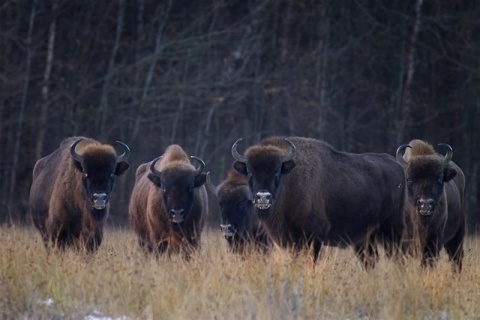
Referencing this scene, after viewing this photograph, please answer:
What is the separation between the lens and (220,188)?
1491 centimetres

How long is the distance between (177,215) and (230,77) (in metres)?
18.2

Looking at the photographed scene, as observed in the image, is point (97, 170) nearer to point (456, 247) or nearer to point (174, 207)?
point (174, 207)

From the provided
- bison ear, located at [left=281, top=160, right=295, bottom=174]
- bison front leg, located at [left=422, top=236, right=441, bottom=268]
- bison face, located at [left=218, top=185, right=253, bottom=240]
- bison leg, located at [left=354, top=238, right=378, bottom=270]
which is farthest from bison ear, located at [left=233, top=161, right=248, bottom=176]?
bison front leg, located at [left=422, top=236, right=441, bottom=268]

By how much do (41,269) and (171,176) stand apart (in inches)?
149

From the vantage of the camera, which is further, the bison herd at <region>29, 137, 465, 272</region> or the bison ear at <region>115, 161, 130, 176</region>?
the bison ear at <region>115, 161, 130, 176</region>

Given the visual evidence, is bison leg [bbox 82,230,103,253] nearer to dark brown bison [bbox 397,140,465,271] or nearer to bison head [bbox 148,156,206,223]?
bison head [bbox 148,156,206,223]

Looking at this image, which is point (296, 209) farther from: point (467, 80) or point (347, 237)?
point (467, 80)

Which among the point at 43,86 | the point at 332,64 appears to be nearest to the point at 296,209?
the point at 43,86

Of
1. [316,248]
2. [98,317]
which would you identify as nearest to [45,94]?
[316,248]

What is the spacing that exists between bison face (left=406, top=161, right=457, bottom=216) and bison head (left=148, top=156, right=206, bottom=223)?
2674 millimetres

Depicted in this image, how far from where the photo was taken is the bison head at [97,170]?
13469 mm

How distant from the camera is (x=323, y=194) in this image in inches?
531

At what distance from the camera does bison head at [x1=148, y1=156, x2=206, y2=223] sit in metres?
13.8

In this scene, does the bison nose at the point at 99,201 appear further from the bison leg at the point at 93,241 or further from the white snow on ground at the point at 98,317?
the white snow on ground at the point at 98,317
